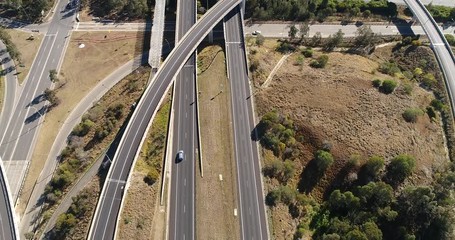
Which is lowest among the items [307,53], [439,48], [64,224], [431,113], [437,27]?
[64,224]

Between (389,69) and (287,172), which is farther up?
(389,69)

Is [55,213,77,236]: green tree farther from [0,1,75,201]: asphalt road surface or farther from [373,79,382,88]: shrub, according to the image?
[373,79,382,88]: shrub

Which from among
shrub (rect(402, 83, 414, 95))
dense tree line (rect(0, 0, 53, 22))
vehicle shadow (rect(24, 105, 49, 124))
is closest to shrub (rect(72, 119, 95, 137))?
vehicle shadow (rect(24, 105, 49, 124))

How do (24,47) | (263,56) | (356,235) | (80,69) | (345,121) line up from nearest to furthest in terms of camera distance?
(356,235) → (345,121) → (80,69) → (263,56) → (24,47)

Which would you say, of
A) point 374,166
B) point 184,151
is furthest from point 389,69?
point 184,151

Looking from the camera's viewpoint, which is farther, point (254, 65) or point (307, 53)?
point (307, 53)

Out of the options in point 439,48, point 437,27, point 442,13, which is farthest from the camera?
point 442,13

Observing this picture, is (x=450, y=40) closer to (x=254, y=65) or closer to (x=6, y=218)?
(x=254, y=65)
